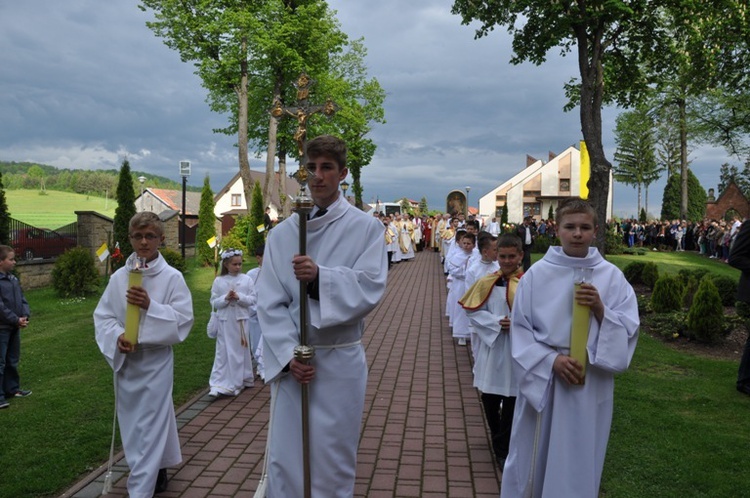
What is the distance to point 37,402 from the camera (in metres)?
6.93

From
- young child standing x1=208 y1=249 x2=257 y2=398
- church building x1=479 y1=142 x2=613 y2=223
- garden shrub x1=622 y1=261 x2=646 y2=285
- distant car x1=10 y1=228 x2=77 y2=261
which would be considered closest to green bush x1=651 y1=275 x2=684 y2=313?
garden shrub x1=622 y1=261 x2=646 y2=285

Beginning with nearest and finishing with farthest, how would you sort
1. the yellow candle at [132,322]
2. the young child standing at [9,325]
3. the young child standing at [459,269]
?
the yellow candle at [132,322], the young child standing at [9,325], the young child standing at [459,269]

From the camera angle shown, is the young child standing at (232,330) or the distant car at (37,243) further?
the distant car at (37,243)

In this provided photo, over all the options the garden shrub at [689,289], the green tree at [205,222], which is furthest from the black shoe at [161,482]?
the green tree at [205,222]

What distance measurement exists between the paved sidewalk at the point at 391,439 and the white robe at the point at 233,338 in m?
0.20

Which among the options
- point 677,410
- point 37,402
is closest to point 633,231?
point 677,410

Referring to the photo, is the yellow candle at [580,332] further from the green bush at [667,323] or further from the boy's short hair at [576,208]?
the green bush at [667,323]

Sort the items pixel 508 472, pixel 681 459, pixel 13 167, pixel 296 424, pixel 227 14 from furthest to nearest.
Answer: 1. pixel 13 167
2. pixel 227 14
3. pixel 681 459
4. pixel 508 472
5. pixel 296 424

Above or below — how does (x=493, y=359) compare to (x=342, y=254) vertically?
below

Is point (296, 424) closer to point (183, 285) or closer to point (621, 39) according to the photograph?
point (183, 285)

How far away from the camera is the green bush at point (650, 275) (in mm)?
15695

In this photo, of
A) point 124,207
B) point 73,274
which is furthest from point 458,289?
point 124,207

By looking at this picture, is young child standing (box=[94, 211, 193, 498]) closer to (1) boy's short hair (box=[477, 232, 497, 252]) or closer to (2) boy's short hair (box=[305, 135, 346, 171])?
(2) boy's short hair (box=[305, 135, 346, 171])

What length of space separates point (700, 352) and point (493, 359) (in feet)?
19.9
